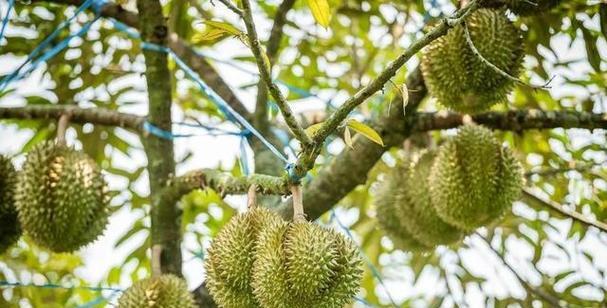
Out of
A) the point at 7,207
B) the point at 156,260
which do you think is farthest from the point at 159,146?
the point at 7,207

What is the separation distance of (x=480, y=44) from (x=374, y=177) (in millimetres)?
1495

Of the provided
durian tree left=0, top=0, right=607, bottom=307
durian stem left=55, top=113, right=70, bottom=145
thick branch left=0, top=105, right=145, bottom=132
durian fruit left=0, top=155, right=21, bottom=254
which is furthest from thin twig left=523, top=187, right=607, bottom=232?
durian fruit left=0, top=155, right=21, bottom=254

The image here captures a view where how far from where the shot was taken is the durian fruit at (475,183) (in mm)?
2551

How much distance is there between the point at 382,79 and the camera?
150 cm

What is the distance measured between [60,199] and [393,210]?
3.87 feet

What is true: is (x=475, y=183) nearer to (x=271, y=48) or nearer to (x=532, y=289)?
(x=532, y=289)

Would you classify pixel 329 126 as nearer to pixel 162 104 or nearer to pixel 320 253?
pixel 320 253

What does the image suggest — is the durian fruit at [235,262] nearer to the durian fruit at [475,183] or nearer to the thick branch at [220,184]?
the thick branch at [220,184]

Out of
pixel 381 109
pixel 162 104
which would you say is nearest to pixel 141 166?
pixel 162 104

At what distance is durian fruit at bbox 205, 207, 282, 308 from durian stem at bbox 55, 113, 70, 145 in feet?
3.38

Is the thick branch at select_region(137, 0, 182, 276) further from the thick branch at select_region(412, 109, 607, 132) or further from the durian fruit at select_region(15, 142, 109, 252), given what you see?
the thick branch at select_region(412, 109, 607, 132)

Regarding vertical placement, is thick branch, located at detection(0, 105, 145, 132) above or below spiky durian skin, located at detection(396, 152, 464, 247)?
above

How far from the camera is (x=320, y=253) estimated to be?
1.71m

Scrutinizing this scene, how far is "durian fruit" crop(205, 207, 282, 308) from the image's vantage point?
185cm
